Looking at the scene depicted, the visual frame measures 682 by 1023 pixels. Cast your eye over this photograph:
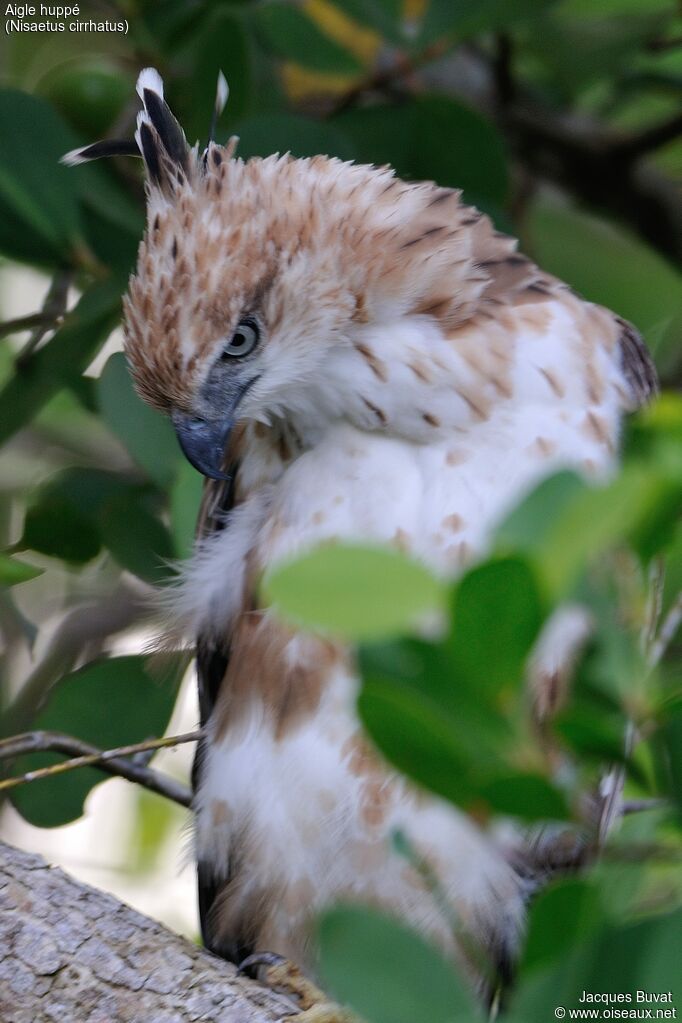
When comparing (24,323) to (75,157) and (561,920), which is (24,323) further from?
(561,920)

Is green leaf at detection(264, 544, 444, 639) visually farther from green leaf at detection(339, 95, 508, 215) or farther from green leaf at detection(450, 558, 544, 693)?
green leaf at detection(339, 95, 508, 215)

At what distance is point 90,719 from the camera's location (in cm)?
251

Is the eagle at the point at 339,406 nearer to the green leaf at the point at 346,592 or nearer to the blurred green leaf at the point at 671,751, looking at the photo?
the blurred green leaf at the point at 671,751

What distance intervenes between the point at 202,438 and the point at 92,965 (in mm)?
868

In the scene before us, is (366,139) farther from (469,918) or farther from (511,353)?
(469,918)

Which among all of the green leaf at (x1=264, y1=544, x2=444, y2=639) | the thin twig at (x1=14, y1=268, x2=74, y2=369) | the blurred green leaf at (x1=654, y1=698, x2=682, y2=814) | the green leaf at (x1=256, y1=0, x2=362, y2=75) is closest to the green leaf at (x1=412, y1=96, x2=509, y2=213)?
the green leaf at (x1=256, y1=0, x2=362, y2=75)

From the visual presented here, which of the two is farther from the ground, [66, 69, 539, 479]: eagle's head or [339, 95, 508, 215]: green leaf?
[339, 95, 508, 215]: green leaf

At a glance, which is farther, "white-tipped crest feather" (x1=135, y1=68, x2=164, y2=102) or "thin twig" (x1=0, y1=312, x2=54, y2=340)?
"thin twig" (x1=0, y1=312, x2=54, y2=340)

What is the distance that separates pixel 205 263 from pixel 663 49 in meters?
1.63

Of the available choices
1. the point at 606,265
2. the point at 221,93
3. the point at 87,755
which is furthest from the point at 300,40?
the point at 606,265

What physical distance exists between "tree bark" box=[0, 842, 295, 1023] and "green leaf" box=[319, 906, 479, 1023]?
2.77ft

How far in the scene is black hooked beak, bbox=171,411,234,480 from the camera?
222cm

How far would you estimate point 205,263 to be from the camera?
2.18m

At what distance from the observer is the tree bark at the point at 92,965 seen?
1793 millimetres
